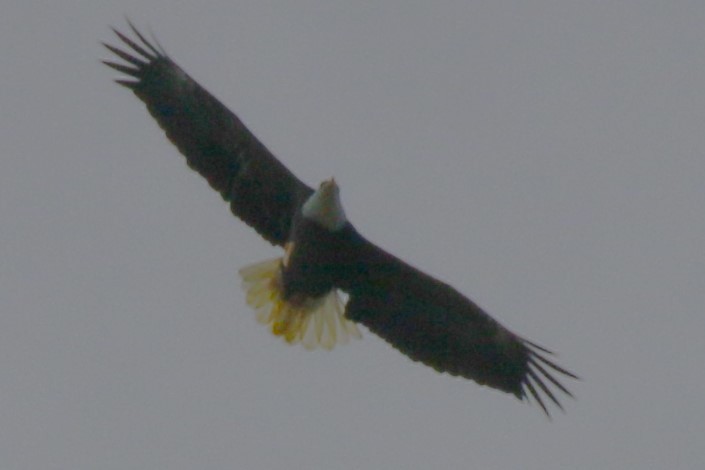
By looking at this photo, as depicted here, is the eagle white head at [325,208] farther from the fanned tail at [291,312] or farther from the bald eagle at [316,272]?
the fanned tail at [291,312]

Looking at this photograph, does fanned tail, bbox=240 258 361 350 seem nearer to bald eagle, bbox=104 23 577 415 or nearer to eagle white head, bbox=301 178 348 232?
bald eagle, bbox=104 23 577 415

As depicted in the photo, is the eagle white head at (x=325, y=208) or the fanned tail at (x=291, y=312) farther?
the fanned tail at (x=291, y=312)

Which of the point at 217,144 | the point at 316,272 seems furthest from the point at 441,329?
the point at 217,144

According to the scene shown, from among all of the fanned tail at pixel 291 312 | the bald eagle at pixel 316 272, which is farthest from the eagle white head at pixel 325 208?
the fanned tail at pixel 291 312

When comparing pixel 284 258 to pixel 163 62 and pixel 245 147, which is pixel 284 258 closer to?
pixel 245 147

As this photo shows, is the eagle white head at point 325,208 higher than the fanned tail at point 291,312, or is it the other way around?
the eagle white head at point 325,208

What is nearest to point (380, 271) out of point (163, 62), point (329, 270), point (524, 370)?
point (329, 270)

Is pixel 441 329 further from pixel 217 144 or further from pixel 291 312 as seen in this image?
pixel 217 144
